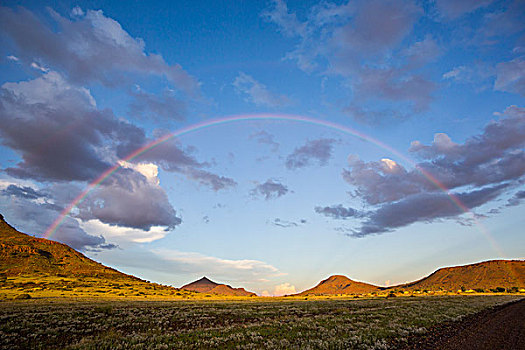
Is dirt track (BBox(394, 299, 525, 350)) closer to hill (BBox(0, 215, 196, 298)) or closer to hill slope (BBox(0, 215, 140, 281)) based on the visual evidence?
hill (BBox(0, 215, 196, 298))

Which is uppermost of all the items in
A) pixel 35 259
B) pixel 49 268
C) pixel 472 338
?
pixel 35 259

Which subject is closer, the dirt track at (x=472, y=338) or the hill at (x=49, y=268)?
the dirt track at (x=472, y=338)

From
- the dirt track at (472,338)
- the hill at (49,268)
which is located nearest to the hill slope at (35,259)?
the hill at (49,268)

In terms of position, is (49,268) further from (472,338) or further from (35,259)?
(472,338)

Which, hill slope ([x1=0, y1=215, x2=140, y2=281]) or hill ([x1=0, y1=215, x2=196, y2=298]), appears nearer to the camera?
hill ([x1=0, y1=215, x2=196, y2=298])

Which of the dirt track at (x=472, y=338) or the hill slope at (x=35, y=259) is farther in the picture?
the hill slope at (x=35, y=259)

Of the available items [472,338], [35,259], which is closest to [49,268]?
[35,259]

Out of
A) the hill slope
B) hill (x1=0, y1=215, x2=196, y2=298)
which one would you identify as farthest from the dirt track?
the hill slope

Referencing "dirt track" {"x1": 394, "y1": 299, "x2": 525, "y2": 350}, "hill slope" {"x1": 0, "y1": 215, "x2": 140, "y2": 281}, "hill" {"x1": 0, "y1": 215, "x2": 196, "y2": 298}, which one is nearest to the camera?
"dirt track" {"x1": 394, "y1": 299, "x2": 525, "y2": 350}

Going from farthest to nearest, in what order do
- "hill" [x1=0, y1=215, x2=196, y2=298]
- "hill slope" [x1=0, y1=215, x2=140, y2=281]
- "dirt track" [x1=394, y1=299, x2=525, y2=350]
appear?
"hill slope" [x1=0, y1=215, x2=140, y2=281]
"hill" [x1=0, y1=215, x2=196, y2=298]
"dirt track" [x1=394, y1=299, x2=525, y2=350]

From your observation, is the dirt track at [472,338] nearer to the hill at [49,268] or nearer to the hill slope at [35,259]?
the hill at [49,268]

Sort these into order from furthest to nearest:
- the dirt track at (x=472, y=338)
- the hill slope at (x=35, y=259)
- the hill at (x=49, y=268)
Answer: the hill slope at (x=35, y=259) → the hill at (x=49, y=268) → the dirt track at (x=472, y=338)

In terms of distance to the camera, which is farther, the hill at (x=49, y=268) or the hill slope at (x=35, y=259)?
the hill slope at (x=35, y=259)

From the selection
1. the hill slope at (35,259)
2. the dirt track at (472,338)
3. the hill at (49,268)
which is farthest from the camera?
the hill slope at (35,259)
